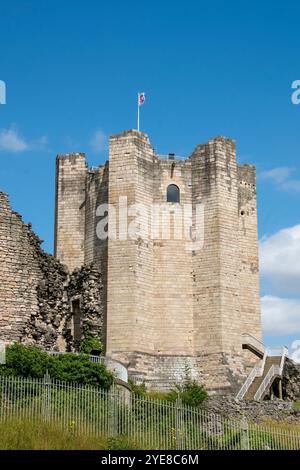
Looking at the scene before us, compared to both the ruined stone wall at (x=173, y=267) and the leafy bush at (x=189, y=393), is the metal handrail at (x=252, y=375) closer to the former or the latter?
the leafy bush at (x=189, y=393)

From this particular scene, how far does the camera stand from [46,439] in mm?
22125

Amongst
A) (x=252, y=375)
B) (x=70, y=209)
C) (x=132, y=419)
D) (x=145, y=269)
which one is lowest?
(x=132, y=419)

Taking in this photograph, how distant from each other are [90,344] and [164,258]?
19.1 feet

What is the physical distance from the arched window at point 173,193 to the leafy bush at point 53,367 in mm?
13619

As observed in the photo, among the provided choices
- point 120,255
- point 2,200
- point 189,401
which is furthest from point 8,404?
point 120,255

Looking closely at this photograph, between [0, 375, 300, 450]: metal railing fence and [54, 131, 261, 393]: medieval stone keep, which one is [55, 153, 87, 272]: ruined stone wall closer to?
[54, 131, 261, 393]: medieval stone keep

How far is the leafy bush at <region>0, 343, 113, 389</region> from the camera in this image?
100.0 feet

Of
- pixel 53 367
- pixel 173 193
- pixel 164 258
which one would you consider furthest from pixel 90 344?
pixel 173 193

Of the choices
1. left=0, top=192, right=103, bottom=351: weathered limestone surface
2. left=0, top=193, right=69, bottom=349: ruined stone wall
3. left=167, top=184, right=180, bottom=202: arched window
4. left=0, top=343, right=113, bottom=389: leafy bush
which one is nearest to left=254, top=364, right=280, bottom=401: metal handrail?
left=0, top=192, right=103, bottom=351: weathered limestone surface

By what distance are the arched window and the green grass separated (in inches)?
856

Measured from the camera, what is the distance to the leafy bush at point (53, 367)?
3047 cm

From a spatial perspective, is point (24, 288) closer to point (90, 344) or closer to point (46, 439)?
point (90, 344)

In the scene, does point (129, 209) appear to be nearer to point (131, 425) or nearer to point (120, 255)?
point (120, 255)
